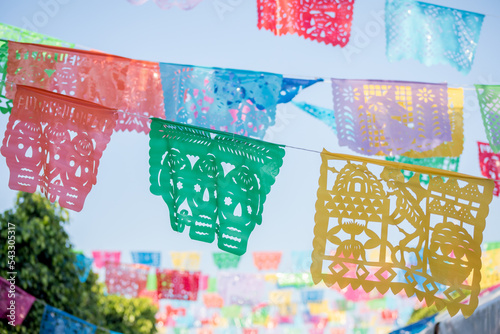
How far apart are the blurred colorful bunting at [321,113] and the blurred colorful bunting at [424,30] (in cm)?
70

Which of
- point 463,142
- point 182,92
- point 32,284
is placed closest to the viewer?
point 182,92

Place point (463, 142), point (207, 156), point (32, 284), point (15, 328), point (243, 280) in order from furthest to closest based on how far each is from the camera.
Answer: point (243, 280) → point (32, 284) → point (15, 328) → point (463, 142) → point (207, 156)

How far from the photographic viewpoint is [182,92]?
12.8ft

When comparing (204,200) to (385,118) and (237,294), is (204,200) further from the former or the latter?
(237,294)

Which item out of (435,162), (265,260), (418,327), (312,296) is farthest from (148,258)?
(435,162)

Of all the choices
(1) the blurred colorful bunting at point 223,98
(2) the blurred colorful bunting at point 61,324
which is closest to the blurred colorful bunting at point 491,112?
(1) the blurred colorful bunting at point 223,98

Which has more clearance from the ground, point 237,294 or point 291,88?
point 291,88

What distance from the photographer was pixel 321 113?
4461mm

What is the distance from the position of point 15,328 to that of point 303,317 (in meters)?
4.55

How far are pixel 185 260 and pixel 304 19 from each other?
4.24 meters

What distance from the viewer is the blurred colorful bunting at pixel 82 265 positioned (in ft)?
21.8

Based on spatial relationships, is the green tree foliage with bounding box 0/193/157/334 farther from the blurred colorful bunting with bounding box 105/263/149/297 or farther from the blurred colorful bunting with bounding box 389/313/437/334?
the blurred colorful bunting with bounding box 389/313/437/334

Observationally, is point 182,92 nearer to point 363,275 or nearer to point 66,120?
point 66,120

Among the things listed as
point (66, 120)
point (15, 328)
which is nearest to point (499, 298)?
point (66, 120)
